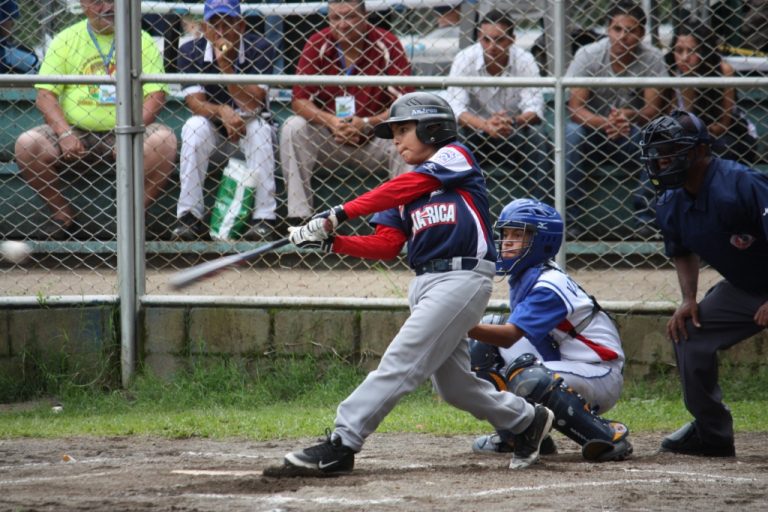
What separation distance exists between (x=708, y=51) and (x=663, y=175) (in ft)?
9.08

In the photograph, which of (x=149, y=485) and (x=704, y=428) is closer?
(x=149, y=485)

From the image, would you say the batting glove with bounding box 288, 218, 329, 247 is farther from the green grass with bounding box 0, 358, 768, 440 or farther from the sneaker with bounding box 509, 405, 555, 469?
the green grass with bounding box 0, 358, 768, 440

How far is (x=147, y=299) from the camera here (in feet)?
22.9

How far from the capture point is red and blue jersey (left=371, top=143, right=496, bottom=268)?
462 cm

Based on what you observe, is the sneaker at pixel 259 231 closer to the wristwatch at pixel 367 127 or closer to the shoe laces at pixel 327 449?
the wristwatch at pixel 367 127

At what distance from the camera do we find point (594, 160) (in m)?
7.51

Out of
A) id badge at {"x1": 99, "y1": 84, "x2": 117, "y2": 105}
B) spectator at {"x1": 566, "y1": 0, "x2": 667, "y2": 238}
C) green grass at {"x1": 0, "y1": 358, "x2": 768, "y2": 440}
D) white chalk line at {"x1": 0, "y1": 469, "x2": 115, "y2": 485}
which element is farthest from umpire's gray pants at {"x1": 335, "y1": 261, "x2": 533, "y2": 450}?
id badge at {"x1": 99, "y1": 84, "x2": 117, "y2": 105}

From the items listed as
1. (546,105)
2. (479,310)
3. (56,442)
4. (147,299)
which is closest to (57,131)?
(147,299)

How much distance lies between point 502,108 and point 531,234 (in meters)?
2.46

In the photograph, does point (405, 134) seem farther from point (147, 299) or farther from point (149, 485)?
point (147, 299)

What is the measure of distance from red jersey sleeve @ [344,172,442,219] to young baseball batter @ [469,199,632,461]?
2.14ft

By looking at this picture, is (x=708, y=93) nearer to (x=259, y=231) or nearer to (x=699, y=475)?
(x=259, y=231)

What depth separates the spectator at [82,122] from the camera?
7.20 meters

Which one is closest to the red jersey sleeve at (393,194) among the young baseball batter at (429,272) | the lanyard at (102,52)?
the young baseball batter at (429,272)
